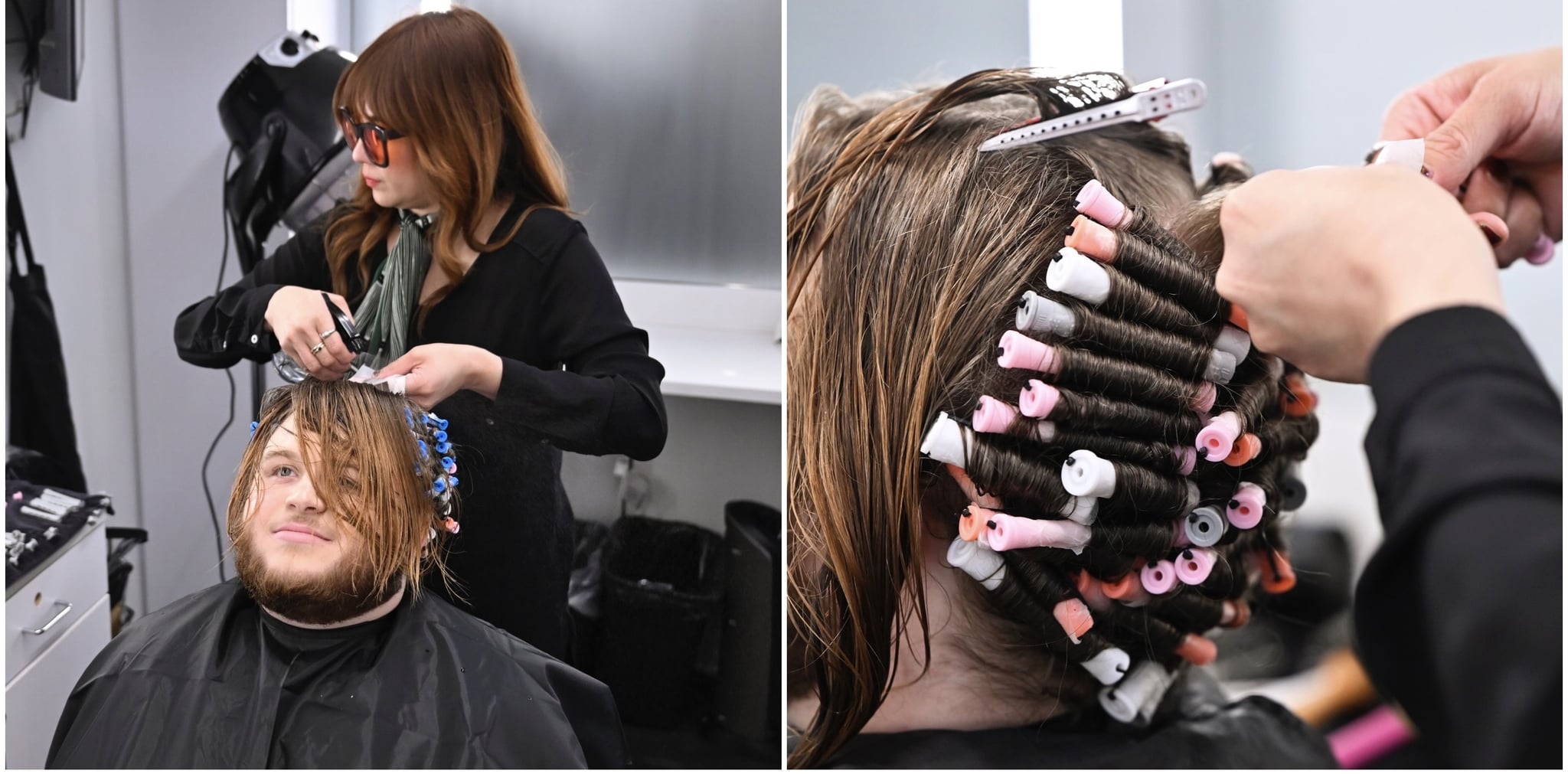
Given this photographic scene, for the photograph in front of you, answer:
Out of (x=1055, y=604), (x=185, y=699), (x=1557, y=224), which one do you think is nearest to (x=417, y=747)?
(x=185, y=699)

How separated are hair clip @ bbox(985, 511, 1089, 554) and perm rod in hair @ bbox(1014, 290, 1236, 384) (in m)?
0.20

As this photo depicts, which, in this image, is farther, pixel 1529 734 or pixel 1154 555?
pixel 1154 555

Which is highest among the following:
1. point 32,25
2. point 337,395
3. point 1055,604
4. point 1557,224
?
point 32,25

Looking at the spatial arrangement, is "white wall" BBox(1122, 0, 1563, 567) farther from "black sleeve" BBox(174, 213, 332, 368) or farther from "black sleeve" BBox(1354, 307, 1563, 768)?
"black sleeve" BBox(174, 213, 332, 368)

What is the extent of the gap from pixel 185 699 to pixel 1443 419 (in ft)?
4.41

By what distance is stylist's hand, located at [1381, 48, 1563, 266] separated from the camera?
3.76ft

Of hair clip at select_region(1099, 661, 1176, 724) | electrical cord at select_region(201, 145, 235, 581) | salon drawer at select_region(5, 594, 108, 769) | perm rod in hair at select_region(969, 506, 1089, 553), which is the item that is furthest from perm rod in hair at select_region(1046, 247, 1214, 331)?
salon drawer at select_region(5, 594, 108, 769)

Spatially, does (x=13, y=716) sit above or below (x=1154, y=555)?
below

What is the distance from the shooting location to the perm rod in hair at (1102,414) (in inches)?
45.6

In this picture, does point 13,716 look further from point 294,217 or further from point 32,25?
point 32,25

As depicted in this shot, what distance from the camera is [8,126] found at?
4.13 feet

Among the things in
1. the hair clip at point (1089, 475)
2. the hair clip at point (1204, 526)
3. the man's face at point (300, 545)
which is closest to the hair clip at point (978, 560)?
the hair clip at point (1089, 475)

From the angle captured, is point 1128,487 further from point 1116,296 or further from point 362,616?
point 362,616

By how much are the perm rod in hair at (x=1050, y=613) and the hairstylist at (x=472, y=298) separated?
17.7 inches
